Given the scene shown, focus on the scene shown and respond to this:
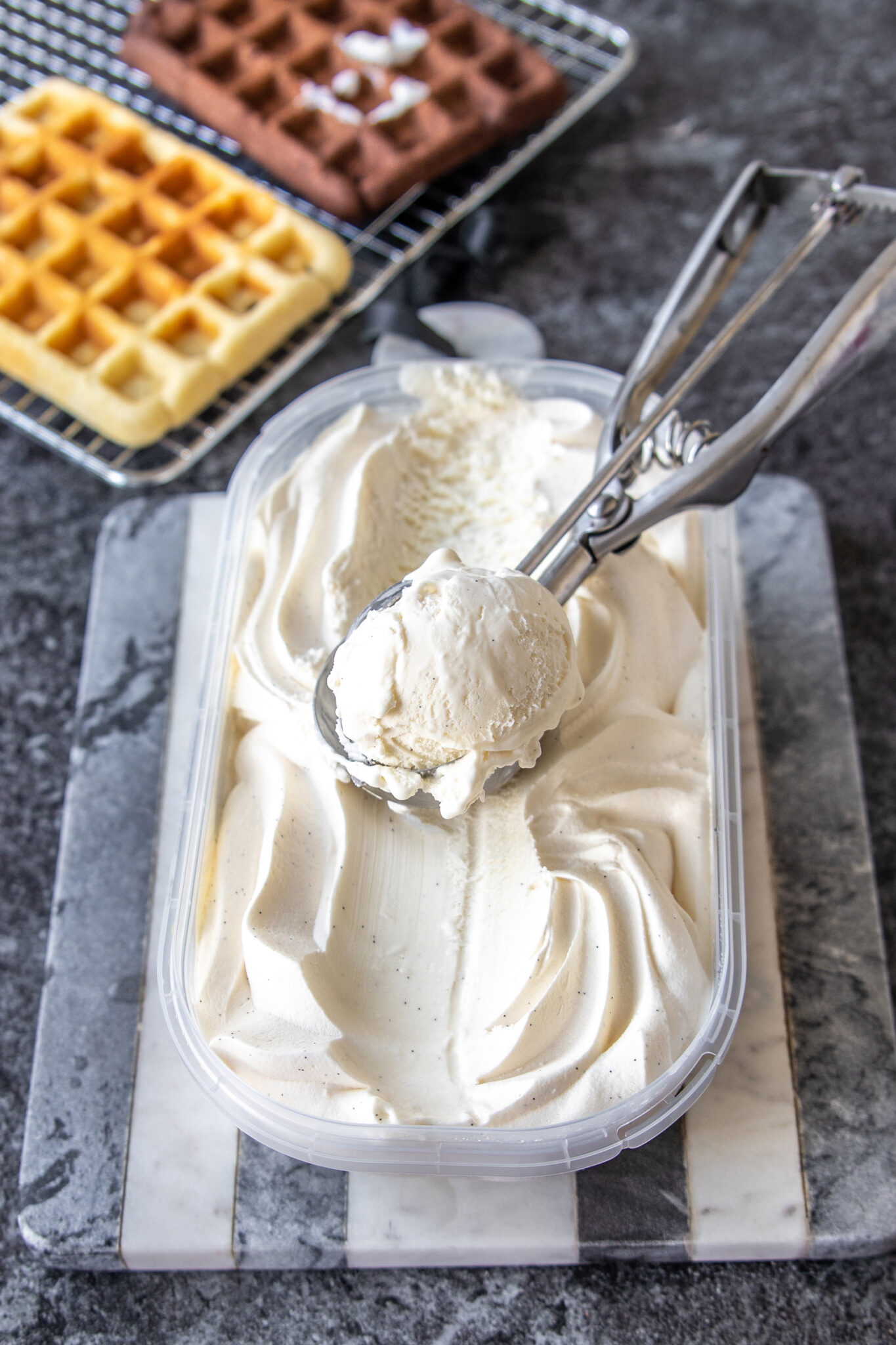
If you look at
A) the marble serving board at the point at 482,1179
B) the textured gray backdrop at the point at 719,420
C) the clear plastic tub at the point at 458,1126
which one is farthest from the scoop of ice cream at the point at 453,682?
the textured gray backdrop at the point at 719,420

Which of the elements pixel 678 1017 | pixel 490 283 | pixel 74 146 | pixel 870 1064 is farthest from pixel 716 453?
pixel 74 146

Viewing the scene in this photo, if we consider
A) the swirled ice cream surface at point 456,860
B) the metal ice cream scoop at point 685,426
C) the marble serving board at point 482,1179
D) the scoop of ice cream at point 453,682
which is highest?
the metal ice cream scoop at point 685,426

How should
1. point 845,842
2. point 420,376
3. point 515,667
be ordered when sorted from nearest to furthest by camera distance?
point 515,667 → point 845,842 → point 420,376

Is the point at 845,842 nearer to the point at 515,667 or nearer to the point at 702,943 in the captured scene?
the point at 702,943

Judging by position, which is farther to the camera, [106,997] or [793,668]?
[793,668]

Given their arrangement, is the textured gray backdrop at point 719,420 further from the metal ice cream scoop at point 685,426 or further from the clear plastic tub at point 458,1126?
the metal ice cream scoop at point 685,426

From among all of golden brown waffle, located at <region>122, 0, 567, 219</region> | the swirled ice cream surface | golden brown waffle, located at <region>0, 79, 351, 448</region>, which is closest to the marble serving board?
the swirled ice cream surface

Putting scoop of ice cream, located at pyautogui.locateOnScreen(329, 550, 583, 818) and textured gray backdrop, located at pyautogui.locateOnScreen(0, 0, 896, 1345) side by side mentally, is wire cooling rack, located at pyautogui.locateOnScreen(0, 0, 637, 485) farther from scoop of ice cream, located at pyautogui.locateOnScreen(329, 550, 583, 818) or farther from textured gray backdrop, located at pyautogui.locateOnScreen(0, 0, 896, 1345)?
scoop of ice cream, located at pyautogui.locateOnScreen(329, 550, 583, 818)

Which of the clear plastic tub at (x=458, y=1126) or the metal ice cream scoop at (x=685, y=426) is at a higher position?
the metal ice cream scoop at (x=685, y=426)
